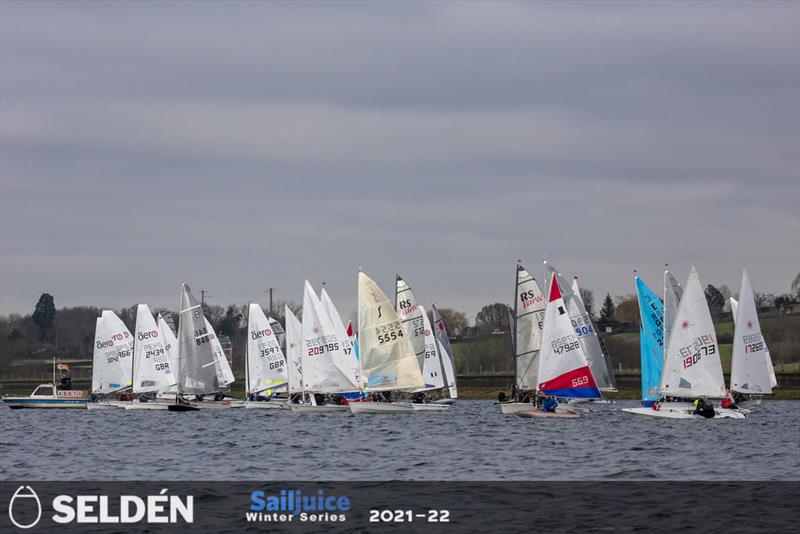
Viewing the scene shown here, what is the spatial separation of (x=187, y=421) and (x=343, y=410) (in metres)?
13.2

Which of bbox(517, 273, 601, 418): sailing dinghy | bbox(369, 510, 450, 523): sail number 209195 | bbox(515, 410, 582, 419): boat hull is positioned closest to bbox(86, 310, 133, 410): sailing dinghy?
bbox(515, 410, 582, 419): boat hull

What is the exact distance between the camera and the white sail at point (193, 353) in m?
85.7

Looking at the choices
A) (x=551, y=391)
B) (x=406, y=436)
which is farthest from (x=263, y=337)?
(x=406, y=436)

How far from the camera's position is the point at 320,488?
31.9 metres

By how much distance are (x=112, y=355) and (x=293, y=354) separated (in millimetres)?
17257

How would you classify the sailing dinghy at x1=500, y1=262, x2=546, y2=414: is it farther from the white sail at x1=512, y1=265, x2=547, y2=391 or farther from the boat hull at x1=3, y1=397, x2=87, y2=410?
the boat hull at x1=3, y1=397, x2=87, y2=410

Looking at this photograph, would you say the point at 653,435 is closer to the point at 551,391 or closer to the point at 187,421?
the point at 551,391

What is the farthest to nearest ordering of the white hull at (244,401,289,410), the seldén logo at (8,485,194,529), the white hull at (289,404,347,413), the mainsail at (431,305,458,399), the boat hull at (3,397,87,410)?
the mainsail at (431,305,458,399) < the boat hull at (3,397,87,410) < the white hull at (244,401,289,410) < the white hull at (289,404,347,413) < the seldén logo at (8,485,194,529)

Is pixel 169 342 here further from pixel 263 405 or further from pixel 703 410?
pixel 703 410

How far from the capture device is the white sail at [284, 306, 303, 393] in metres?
82.4

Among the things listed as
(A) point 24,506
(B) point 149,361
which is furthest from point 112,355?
(A) point 24,506

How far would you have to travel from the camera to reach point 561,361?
64562mm

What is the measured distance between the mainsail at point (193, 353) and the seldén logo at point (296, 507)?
55.6 metres

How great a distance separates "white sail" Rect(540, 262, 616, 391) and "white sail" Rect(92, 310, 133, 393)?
34.9 metres
